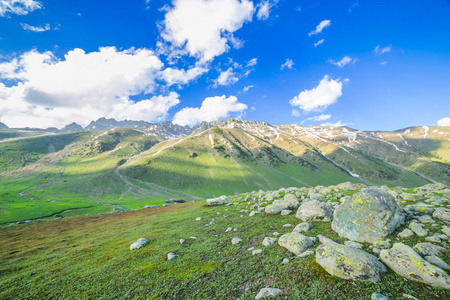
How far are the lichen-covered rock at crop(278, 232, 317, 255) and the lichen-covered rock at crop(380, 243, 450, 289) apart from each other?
345 cm

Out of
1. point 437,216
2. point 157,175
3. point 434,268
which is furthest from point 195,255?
point 157,175

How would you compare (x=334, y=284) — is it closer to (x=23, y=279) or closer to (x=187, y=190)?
(x=23, y=279)

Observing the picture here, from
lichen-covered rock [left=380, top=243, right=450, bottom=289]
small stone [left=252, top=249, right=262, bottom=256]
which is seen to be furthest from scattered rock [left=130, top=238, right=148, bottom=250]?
lichen-covered rock [left=380, top=243, right=450, bottom=289]

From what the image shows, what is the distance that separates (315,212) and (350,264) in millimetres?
7956

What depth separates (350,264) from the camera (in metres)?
7.52

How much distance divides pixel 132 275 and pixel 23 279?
29.0 ft

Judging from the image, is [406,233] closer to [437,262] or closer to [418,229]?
[418,229]

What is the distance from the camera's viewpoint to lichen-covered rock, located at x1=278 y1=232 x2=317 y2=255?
33.0 ft

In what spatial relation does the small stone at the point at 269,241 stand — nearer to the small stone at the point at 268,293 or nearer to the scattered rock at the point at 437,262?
the small stone at the point at 268,293

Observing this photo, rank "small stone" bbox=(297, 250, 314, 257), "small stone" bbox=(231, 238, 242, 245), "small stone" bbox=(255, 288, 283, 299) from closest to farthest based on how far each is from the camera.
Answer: "small stone" bbox=(255, 288, 283, 299), "small stone" bbox=(297, 250, 314, 257), "small stone" bbox=(231, 238, 242, 245)

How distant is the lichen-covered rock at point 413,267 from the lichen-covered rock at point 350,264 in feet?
1.69

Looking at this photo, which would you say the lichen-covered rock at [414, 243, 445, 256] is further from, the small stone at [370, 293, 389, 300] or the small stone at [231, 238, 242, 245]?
the small stone at [231, 238, 242, 245]

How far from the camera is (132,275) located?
34.5ft

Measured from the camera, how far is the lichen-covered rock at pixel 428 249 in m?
7.78
